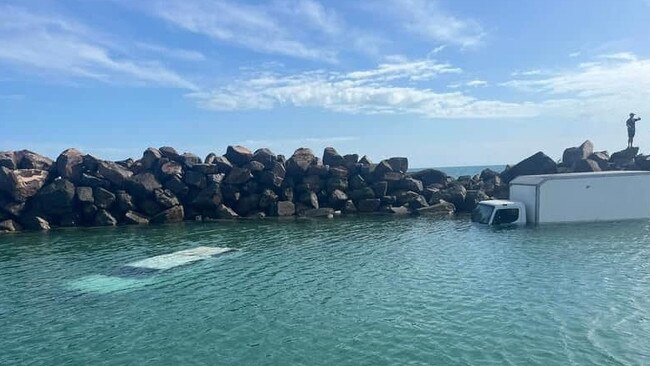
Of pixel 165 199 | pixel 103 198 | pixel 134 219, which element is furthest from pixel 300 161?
pixel 103 198

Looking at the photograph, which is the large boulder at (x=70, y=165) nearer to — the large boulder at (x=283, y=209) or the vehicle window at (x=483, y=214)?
the large boulder at (x=283, y=209)

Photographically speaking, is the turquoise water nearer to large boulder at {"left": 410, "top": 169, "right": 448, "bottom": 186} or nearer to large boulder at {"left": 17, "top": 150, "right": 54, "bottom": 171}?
large boulder at {"left": 17, "top": 150, "right": 54, "bottom": 171}

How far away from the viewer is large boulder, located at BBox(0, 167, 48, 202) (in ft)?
150

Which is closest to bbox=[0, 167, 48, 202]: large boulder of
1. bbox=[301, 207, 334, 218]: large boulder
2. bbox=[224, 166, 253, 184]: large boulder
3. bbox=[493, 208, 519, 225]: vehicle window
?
bbox=[224, 166, 253, 184]: large boulder

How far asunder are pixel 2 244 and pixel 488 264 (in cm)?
3517

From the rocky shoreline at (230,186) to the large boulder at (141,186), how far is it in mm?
101

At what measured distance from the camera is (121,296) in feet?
68.1

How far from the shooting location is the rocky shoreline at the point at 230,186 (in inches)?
1841

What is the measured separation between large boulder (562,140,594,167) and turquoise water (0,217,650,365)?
22838 millimetres

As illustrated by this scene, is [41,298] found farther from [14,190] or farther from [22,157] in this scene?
[22,157]

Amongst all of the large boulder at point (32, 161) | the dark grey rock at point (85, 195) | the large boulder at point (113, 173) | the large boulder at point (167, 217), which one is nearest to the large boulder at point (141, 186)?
the large boulder at point (113, 173)

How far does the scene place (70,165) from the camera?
164 ft

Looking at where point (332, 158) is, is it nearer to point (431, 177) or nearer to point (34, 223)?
point (431, 177)

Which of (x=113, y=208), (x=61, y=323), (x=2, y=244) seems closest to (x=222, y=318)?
(x=61, y=323)
